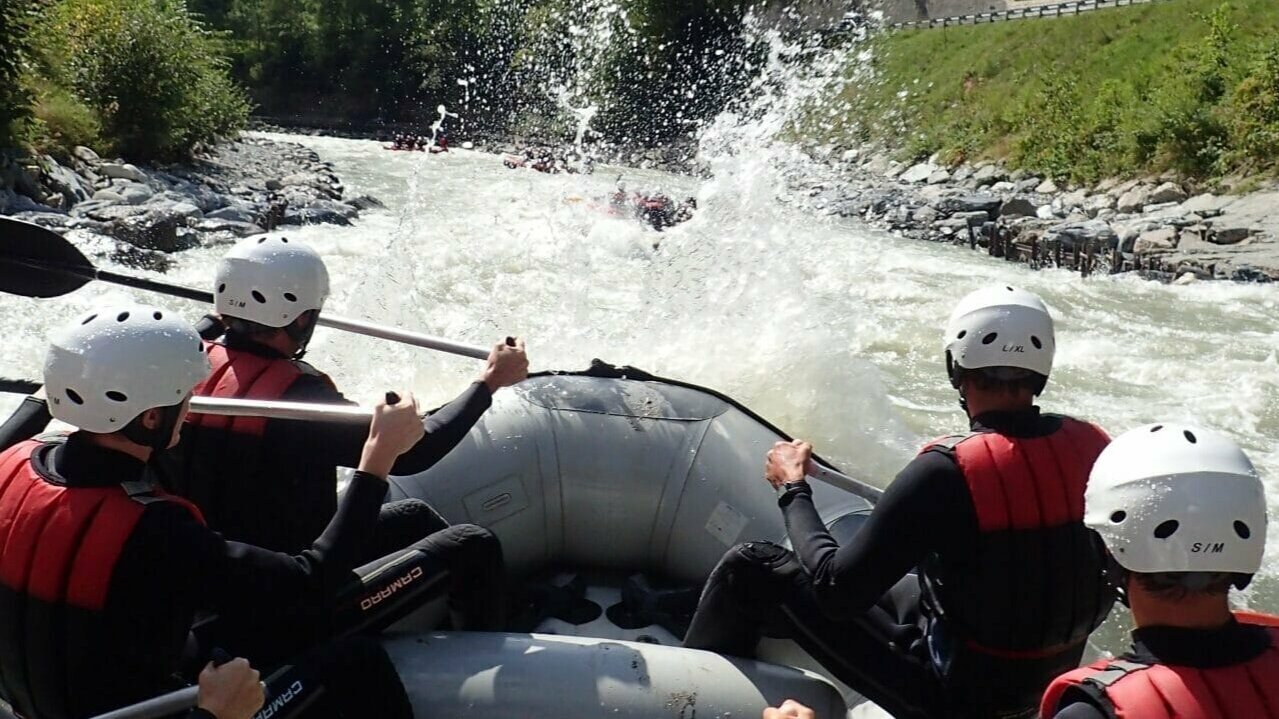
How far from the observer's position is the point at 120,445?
195 centimetres

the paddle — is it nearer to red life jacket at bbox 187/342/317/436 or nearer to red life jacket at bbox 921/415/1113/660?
red life jacket at bbox 187/342/317/436

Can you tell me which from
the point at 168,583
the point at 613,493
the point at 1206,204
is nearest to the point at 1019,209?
the point at 1206,204

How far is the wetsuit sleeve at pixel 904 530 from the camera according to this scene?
2.21 metres

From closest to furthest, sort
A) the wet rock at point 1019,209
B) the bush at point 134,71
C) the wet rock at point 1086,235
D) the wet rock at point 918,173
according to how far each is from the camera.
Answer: the wet rock at point 1086,235
the bush at point 134,71
the wet rock at point 1019,209
the wet rock at point 918,173

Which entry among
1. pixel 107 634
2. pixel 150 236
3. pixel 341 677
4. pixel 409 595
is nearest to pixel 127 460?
pixel 107 634

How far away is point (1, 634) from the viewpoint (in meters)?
1.90

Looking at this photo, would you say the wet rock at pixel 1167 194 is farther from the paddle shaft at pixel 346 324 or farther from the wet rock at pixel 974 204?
the paddle shaft at pixel 346 324

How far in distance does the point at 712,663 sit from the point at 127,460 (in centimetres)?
140

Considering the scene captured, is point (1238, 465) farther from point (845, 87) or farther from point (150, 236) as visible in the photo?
point (845, 87)

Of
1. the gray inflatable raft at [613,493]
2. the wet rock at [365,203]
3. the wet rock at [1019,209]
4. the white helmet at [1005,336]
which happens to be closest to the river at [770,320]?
the wet rock at [365,203]

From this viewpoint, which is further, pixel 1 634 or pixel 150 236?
pixel 150 236

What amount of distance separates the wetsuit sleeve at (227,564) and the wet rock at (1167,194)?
17.3 m

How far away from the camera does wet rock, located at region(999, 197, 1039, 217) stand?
18188 mm

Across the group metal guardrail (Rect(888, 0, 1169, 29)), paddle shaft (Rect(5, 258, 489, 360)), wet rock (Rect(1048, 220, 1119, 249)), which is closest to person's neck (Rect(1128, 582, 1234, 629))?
paddle shaft (Rect(5, 258, 489, 360))
